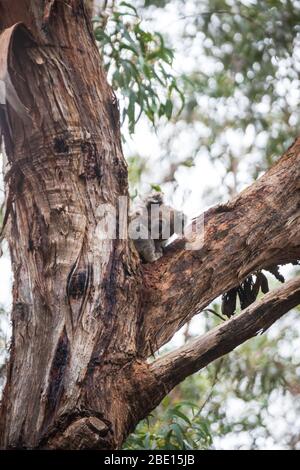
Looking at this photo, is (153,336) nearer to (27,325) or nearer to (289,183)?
(27,325)

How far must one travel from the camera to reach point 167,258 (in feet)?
10.5

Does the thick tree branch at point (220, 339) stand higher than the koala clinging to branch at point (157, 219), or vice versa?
the koala clinging to branch at point (157, 219)

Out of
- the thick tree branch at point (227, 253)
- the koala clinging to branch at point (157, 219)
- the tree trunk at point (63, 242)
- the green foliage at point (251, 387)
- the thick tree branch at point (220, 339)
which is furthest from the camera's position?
the green foliage at point (251, 387)

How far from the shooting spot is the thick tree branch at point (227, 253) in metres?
3.04

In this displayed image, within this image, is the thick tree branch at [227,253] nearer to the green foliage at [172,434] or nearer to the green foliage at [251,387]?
the green foliage at [172,434]

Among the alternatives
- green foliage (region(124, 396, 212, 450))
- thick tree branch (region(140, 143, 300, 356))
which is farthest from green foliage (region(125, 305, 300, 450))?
thick tree branch (region(140, 143, 300, 356))

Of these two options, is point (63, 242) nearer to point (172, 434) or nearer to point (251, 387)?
point (172, 434)

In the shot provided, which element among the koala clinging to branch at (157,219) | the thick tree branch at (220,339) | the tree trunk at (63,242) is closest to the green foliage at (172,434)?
the koala clinging to branch at (157,219)

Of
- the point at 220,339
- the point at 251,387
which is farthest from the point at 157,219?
the point at 251,387

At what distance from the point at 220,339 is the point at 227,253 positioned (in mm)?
516

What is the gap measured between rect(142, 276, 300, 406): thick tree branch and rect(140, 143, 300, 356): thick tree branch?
0.17 metres

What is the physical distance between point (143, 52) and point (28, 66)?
7.69 feet

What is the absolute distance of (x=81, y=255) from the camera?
2887 mm

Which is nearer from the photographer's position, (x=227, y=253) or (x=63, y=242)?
(x=63, y=242)
